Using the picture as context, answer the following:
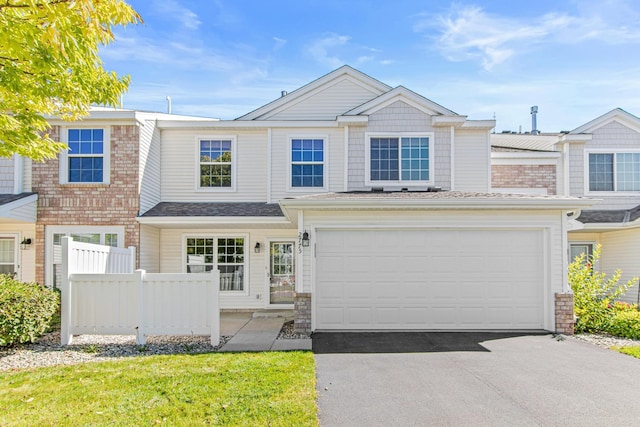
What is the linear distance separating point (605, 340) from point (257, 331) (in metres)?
7.15

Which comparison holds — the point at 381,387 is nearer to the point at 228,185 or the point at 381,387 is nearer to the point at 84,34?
the point at 84,34

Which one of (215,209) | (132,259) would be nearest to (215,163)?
(215,209)

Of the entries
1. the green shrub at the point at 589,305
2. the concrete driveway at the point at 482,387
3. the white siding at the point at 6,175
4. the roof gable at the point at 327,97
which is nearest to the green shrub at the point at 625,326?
the green shrub at the point at 589,305

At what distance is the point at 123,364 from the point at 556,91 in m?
14.3

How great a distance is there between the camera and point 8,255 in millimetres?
11766

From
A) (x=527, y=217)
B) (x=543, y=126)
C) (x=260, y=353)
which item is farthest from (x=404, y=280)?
Result: (x=543, y=126)

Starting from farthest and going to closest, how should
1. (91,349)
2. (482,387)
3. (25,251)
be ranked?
(25,251) < (91,349) < (482,387)

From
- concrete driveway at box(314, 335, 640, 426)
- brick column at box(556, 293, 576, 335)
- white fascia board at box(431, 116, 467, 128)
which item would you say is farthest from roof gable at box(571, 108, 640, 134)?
concrete driveway at box(314, 335, 640, 426)

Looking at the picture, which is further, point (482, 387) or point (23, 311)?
point (23, 311)

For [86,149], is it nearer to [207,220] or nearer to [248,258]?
[207,220]

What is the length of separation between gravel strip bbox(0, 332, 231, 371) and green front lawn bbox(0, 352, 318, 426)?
62 cm

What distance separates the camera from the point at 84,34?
4.94 m

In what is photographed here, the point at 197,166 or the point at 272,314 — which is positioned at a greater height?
the point at 197,166

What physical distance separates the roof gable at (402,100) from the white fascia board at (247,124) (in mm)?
877
